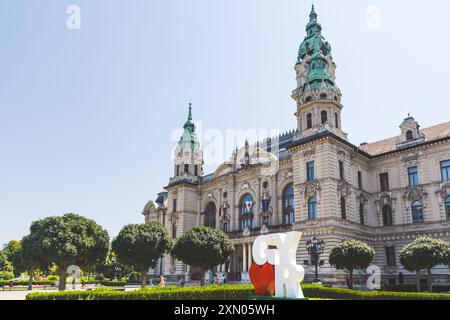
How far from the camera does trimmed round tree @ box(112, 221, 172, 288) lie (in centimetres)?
4291

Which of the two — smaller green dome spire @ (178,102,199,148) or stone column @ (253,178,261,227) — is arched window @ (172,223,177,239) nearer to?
smaller green dome spire @ (178,102,199,148)

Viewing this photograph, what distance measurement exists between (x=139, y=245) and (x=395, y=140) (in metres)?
35.4

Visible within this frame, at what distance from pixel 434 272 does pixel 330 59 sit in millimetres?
32837

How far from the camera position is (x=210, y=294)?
3028 cm

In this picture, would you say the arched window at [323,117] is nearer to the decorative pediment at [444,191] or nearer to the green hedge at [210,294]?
the decorative pediment at [444,191]

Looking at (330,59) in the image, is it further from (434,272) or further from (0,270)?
(0,270)

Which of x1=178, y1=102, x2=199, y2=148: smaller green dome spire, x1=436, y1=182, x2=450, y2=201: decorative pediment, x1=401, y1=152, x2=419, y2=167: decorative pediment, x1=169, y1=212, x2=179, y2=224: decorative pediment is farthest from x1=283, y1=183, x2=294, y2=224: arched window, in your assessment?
x1=178, y1=102, x2=199, y2=148: smaller green dome spire

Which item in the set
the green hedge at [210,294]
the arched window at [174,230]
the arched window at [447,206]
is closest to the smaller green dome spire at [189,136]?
the arched window at [174,230]

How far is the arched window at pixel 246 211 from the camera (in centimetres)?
5978

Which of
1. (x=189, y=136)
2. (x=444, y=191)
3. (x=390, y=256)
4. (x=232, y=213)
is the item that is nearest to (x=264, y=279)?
(x=390, y=256)

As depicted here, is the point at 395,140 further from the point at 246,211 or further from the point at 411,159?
the point at 246,211

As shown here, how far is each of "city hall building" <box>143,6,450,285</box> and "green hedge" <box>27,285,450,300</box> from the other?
41.4ft

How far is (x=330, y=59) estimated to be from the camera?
5994 centimetres
